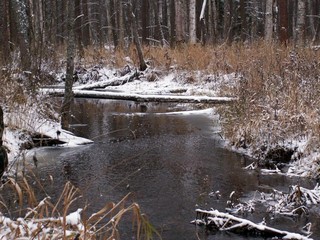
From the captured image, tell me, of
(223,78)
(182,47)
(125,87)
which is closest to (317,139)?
(223,78)

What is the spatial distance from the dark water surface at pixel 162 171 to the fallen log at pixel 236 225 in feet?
0.28

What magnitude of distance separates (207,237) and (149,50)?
36.1ft

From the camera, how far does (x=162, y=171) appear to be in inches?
200

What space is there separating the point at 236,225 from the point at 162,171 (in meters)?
1.70

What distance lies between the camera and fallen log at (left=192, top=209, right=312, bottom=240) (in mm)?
3367

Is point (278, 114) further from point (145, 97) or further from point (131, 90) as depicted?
point (131, 90)

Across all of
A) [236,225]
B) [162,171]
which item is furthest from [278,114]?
[236,225]

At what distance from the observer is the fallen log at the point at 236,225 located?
A: 133 inches

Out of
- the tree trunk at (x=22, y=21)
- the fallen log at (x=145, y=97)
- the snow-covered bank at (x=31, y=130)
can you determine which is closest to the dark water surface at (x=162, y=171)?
the snow-covered bank at (x=31, y=130)

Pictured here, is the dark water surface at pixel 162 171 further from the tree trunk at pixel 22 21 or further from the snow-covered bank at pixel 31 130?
the tree trunk at pixel 22 21

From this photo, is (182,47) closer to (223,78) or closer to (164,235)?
(223,78)

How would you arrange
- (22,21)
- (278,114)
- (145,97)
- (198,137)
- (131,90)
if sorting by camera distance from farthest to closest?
(131,90), (145,97), (22,21), (198,137), (278,114)

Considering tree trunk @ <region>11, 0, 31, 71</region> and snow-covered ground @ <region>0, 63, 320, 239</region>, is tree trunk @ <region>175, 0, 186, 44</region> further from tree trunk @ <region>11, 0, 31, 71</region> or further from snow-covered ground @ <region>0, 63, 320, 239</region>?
tree trunk @ <region>11, 0, 31, 71</region>

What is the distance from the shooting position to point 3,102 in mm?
6039
